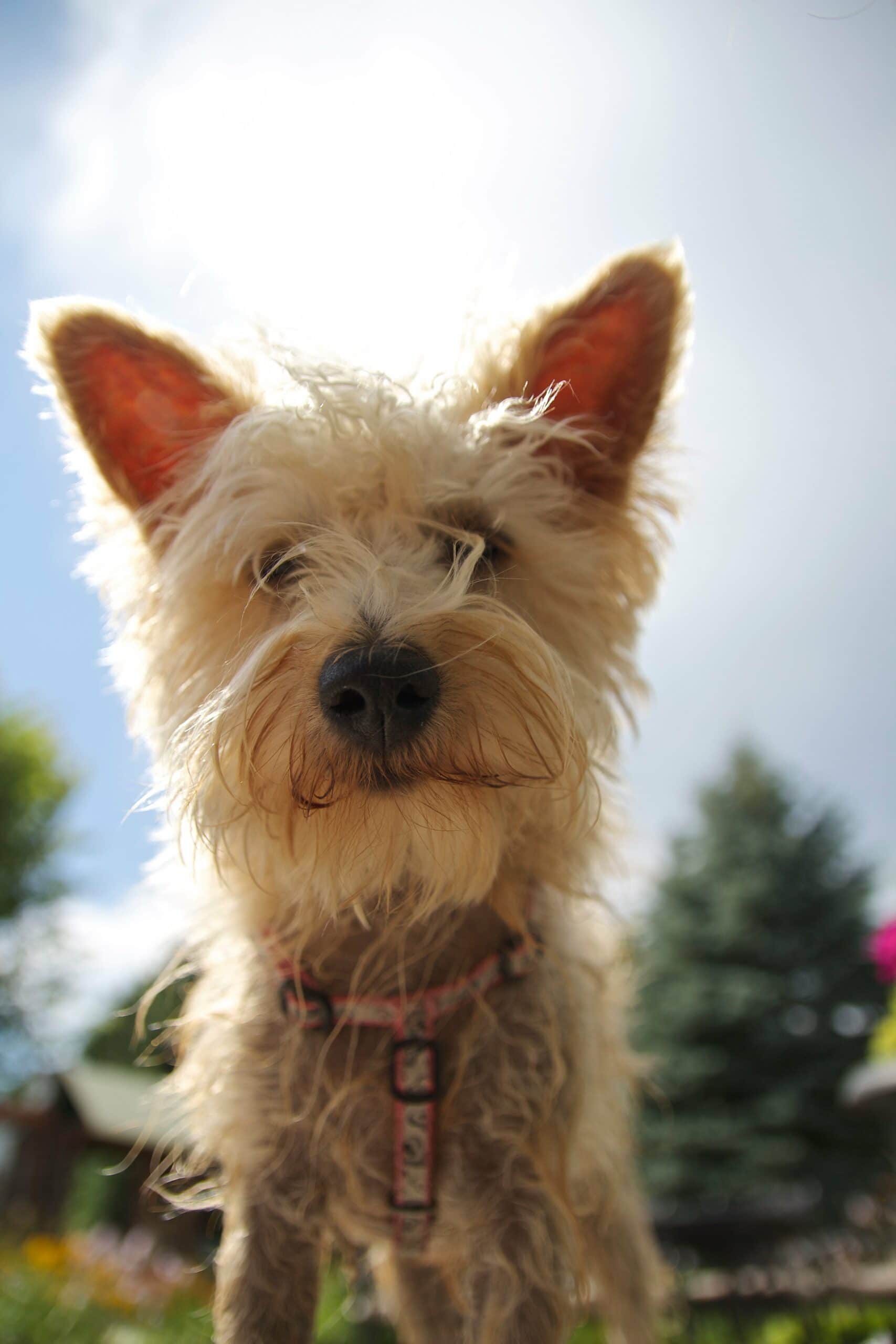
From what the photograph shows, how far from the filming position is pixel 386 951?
2.13m

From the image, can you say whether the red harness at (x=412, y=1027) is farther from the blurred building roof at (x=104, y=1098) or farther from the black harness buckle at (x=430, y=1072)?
the blurred building roof at (x=104, y=1098)

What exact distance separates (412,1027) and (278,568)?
1239mm

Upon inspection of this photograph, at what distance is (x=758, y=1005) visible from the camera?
17.9 m

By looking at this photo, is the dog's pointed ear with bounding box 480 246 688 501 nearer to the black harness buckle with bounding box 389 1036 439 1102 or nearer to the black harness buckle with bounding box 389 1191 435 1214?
the black harness buckle with bounding box 389 1036 439 1102

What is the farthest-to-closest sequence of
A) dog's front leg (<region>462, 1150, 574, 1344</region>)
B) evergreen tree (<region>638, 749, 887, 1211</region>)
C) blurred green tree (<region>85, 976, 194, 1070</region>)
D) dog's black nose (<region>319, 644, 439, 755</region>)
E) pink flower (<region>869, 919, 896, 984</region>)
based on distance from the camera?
evergreen tree (<region>638, 749, 887, 1211</region>)
pink flower (<region>869, 919, 896, 984</region>)
blurred green tree (<region>85, 976, 194, 1070</region>)
dog's front leg (<region>462, 1150, 574, 1344</region>)
dog's black nose (<region>319, 644, 439, 755</region>)

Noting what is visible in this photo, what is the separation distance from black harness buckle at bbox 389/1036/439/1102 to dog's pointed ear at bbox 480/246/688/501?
163 cm

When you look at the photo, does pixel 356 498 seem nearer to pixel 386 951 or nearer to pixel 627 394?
pixel 627 394

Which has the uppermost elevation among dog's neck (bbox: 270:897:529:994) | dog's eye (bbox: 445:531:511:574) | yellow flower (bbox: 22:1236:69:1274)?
dog's eye (bbox: 445:531:511:574)

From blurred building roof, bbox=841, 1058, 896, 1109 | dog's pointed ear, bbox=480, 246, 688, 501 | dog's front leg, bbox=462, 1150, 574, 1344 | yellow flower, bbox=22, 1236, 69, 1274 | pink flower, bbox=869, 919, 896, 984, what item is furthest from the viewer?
pink flower, bbox=869, 919, 896, 984

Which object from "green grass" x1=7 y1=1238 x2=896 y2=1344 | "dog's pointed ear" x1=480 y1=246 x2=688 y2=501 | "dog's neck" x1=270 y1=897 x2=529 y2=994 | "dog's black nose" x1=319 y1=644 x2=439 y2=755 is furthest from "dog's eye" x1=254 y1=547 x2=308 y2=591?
"green grass" x1=7 y1=1238 x2=896 y2=1344

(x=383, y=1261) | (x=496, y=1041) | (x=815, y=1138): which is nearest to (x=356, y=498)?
(x=496, y=1041)

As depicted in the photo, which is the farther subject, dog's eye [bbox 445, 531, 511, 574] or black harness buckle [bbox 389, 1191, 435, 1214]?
dog's eye [bbox 445, 531, 511, 574]

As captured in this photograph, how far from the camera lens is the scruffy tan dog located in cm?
179

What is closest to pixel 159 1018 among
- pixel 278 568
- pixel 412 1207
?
pixel 412 1207
